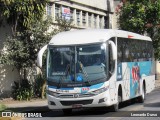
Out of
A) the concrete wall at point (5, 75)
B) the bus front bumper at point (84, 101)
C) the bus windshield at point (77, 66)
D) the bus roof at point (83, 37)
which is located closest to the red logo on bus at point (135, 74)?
the bus roof at point (83, 37)

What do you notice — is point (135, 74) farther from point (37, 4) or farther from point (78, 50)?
point (37, 4)

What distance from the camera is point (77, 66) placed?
1730 cm

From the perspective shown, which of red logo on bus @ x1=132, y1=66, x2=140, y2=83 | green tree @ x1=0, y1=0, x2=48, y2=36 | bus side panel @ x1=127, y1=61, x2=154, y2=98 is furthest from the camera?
green tree @ x1=0, y1=0, x2=48, y2=36

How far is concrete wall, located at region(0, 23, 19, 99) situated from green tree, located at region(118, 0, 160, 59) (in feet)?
43.0

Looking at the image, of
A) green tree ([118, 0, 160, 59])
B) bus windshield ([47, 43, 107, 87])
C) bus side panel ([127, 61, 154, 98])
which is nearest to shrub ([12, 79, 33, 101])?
bus side panel ([127, 61, 154, 98])

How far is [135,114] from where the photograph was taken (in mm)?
17125

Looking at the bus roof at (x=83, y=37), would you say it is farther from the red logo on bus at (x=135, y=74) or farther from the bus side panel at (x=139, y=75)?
the red logo on bus at (x=135, y=74)

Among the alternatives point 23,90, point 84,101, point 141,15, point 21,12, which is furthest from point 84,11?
point 84,101

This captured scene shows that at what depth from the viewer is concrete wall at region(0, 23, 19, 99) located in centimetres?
2691

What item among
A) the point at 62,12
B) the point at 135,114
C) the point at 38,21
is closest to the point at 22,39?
the point at 38,21

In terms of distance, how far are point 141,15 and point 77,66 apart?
69.4 ft

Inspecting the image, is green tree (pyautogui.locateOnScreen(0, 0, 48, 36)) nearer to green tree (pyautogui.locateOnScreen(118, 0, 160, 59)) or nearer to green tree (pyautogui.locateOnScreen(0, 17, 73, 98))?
green tree (pyautogui.locateOnScreen(0, 17, 73, 98))

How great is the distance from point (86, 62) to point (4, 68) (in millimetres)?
10709

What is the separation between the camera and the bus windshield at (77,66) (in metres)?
17.2
